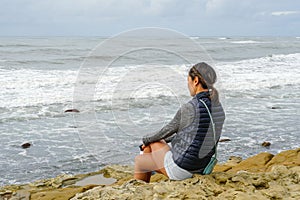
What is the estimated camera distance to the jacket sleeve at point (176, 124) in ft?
9.32

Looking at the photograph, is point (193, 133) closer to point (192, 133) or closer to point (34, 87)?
point (192, 133)

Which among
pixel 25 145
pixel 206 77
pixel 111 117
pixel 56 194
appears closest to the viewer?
pixel 206 77

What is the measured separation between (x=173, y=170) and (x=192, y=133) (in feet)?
1.52

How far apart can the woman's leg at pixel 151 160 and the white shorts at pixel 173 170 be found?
0.17ft

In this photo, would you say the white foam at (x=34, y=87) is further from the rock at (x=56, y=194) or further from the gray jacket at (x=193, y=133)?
the gray jacket at (x=193, y=133)

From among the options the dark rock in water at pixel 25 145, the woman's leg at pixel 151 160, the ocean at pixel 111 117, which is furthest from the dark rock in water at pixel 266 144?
the dark rock in water at pixel 25 145

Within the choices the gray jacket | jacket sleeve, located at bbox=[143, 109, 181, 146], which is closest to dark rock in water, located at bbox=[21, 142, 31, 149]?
jacket sleeve, located at bbox=[143, 109, 181, 146]

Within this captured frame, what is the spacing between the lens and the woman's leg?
323 cm

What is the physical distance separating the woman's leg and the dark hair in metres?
0.67

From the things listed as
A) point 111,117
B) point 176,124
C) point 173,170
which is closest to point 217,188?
point 173,170

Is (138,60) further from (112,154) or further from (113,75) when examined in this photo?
(112,154)

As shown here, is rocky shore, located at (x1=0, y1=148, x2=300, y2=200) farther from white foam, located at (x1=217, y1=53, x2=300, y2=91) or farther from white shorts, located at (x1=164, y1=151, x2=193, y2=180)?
white foam, located at (x1=217, y1=53, x2=300, y2=91)

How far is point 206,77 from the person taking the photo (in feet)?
9.48

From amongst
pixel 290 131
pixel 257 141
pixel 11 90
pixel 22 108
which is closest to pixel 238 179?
pixel 257 141
